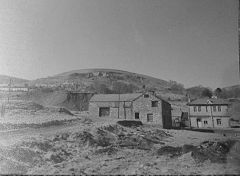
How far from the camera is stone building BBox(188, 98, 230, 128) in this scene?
47.3 m

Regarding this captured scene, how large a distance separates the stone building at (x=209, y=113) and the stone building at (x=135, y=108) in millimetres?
8319

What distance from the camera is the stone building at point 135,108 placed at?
40719 millimetres

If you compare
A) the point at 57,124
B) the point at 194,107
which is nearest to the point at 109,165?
the point at 57,124

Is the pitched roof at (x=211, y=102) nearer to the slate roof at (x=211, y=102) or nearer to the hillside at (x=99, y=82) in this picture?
the slate roof at (x=211, y=102)

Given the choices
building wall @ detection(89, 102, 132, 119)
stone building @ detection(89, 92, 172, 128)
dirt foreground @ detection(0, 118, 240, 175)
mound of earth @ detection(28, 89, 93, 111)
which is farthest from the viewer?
mound of earth @ detection(28, 89, 93, 111)

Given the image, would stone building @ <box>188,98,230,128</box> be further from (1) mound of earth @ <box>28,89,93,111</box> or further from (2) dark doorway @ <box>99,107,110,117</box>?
(1) mound of earth @ <box>28,89,93,111</box>

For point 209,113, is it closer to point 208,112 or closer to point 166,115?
point 208,112

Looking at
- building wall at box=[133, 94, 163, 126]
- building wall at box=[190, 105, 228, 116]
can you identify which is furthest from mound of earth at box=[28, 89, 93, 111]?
building wall at box=[190, 105, 228, 116]

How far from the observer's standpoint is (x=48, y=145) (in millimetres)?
18609

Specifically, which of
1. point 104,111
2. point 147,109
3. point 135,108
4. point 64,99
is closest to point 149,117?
point 147,109

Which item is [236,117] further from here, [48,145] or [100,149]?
[48,145]

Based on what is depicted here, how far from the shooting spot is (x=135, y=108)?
42469mm

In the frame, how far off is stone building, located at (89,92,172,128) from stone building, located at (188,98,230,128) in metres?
8.32

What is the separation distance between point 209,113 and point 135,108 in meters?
17.8
